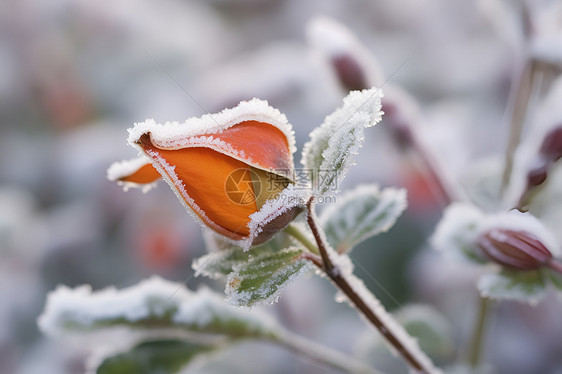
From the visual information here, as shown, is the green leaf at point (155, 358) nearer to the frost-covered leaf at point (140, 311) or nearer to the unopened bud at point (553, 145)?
the frost-covered leaf at point (140, 311)

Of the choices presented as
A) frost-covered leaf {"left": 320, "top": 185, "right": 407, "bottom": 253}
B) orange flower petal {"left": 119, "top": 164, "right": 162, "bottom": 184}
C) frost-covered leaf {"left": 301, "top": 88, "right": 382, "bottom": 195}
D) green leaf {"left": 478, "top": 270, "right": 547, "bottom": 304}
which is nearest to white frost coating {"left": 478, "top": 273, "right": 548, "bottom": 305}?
green leaf {"left": 478, "top": 270, "right": 547, "bottom": 304}

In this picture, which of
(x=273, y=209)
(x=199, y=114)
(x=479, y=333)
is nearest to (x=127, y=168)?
(x=273, y=209)

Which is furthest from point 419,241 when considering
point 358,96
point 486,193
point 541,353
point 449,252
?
point 358,96

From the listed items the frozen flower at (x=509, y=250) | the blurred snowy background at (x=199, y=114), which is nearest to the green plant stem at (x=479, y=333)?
the frozen flower at (x=509, y=250)

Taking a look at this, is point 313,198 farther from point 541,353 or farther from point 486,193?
point 541,353

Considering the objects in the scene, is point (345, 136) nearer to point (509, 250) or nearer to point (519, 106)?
point (509, 250)

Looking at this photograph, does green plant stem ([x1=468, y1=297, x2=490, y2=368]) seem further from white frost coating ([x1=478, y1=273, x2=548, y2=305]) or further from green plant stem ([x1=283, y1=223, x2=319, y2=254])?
green plant stem ([x1=283, y1=223, x2=319, y2=254])
